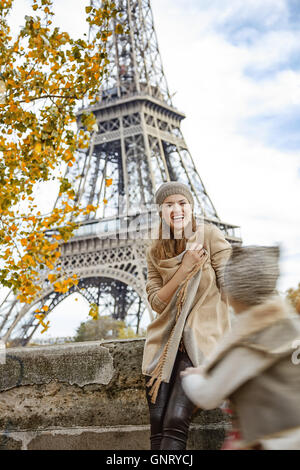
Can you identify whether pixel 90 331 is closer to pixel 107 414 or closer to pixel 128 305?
pixel 128 305

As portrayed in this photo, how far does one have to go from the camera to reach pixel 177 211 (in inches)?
97.0

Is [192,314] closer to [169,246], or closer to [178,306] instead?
[178,306]

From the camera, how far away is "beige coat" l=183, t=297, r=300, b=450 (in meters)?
1.33

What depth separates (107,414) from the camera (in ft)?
9.12

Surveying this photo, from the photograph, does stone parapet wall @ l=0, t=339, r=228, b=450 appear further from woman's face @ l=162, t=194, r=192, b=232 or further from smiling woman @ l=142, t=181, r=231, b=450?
woman's face @ l=162, t=194, r=192, b=232

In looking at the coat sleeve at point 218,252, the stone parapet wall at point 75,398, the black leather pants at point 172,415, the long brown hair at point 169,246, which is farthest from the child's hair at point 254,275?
the stone parapet wall at point 75,398

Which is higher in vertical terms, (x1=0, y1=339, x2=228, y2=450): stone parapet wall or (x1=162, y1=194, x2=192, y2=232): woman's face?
(x1=162, y1=194, x2=192, y2=232): woman's face

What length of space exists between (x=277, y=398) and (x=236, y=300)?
307 mm

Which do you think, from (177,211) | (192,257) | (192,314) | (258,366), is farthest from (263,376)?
(177,211)

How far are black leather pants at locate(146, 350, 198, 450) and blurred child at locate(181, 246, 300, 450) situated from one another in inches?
20.1

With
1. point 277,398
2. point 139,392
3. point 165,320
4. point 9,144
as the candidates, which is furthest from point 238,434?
point 9,144

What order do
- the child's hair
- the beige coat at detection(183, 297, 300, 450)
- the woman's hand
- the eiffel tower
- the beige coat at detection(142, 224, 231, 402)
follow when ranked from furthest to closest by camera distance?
the eiffel tower, the woman's hand, the beige coat at detection(142, 224, 231, 402), the child's hair, the beige coat at detection(183, 297, 300, 450)

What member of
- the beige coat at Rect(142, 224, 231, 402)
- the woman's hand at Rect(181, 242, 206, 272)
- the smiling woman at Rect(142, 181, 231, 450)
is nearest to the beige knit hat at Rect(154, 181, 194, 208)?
the smiling woman at Rect(142, 181, 231, 450)

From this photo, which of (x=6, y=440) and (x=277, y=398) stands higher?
(x=6, y=440)
